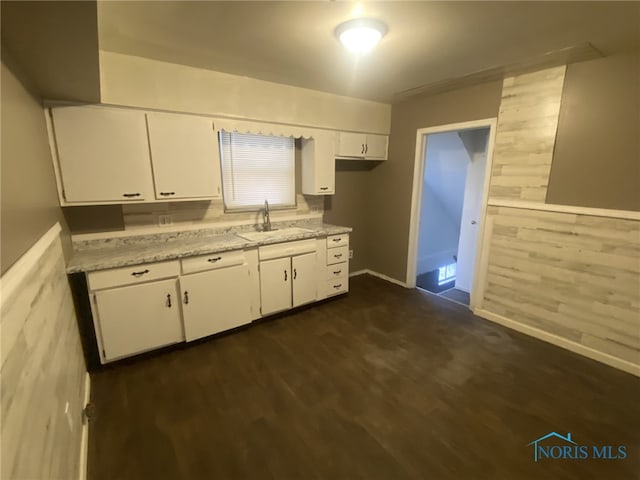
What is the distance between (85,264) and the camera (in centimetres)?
212

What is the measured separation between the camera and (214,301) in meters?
2.70

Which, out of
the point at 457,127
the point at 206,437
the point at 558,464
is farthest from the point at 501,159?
the point at 206,437

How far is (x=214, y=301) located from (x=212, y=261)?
0.37 m

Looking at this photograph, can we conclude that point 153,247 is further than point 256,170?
No

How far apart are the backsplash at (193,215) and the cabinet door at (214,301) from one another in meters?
0.67

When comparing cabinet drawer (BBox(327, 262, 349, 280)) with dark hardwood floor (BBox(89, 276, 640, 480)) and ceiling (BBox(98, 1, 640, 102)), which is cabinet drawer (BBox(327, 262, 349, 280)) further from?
ceiling (BBox(98, 1, 640, 102))

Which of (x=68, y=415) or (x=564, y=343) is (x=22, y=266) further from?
(x=564, y=343)

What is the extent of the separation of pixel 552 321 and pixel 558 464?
145cm

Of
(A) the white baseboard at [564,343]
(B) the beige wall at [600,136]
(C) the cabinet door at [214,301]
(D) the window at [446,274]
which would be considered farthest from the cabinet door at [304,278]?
(D) the window at [446,274]

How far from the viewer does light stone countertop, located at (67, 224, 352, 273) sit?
7.30 ft

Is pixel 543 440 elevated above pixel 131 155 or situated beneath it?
situated beneath

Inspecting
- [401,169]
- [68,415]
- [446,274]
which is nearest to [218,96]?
[401,169]

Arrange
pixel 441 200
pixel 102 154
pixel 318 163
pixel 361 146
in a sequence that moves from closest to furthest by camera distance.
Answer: pixel 102 154 < pixel 318 163 < pixel 361 146 < pixel 441 200

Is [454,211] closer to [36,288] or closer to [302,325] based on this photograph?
[302,325]
